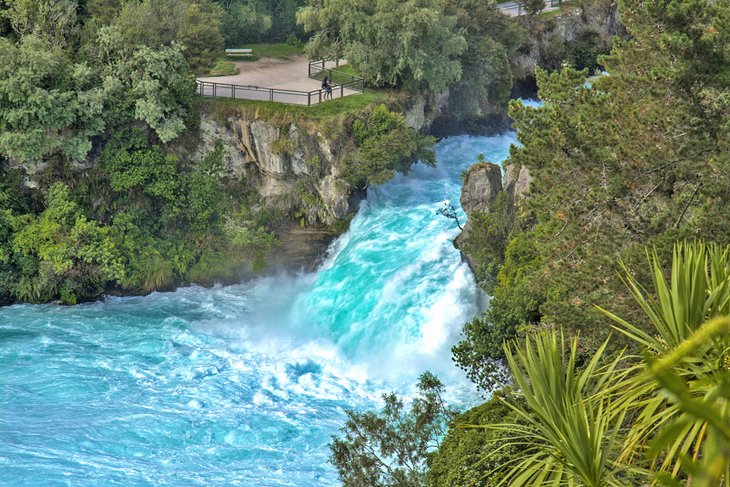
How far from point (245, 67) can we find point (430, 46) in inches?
389

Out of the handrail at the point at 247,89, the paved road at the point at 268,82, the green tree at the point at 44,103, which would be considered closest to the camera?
the green tree at the point at 44,103

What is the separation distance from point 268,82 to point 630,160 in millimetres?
23993

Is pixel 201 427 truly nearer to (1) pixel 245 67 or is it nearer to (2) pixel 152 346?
(2) pixel 152 346

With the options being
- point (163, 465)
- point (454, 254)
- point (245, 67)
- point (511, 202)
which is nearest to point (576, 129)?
point (511, 202)

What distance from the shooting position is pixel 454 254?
119 feet

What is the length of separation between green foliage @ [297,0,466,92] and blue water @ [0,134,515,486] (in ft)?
18.4

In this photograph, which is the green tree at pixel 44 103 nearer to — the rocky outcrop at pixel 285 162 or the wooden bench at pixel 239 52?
the rocky outcrop at pixel 285 162

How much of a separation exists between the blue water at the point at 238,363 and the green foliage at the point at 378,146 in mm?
2103

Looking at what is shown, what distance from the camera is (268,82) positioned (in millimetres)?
43688

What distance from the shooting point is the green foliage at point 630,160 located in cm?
2212

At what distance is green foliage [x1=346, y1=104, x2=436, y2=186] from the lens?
128ft

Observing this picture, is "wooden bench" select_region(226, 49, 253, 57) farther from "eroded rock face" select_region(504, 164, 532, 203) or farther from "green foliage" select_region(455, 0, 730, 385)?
"green foliage" select_region(455, 0, 730, 385)

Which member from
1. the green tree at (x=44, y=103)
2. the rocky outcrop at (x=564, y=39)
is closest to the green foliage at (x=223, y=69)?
the green tree at (x=44, y=103)

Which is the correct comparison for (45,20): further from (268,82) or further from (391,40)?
(391,40)
